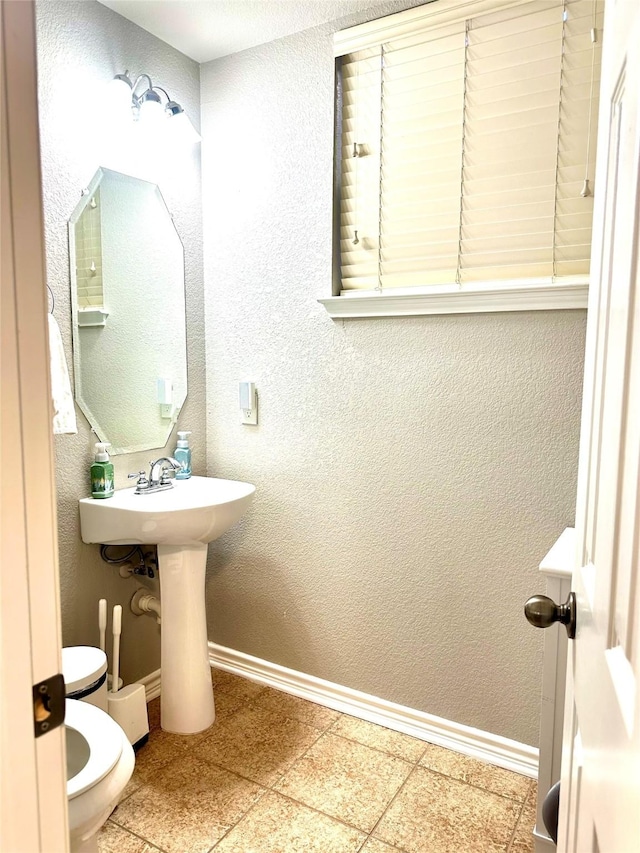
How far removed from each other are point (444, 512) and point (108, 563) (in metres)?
1.20

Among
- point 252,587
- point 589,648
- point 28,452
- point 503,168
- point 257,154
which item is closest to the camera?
point 28,452

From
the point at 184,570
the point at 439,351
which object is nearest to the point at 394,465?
the point at 439,351

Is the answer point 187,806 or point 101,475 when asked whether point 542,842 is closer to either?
point 187,806

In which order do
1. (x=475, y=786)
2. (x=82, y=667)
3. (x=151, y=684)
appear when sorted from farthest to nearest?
1. (x=151, y=684)
2. (x=475, y=786)
3. (x=82, y=667)

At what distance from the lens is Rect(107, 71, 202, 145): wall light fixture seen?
202 cm

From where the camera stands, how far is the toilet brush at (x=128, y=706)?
1979mm

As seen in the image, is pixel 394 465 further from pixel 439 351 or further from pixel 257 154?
pixel 257 154

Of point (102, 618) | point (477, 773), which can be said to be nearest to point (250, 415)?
point (102, 618)

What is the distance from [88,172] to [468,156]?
1234mm

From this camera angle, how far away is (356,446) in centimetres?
219

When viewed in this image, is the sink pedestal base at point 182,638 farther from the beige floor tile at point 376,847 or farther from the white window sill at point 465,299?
the white window sill at point 465,299

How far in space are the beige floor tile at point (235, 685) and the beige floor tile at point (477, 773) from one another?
72 centimetres

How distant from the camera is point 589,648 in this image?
2.41ft

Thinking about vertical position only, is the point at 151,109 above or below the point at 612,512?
above
